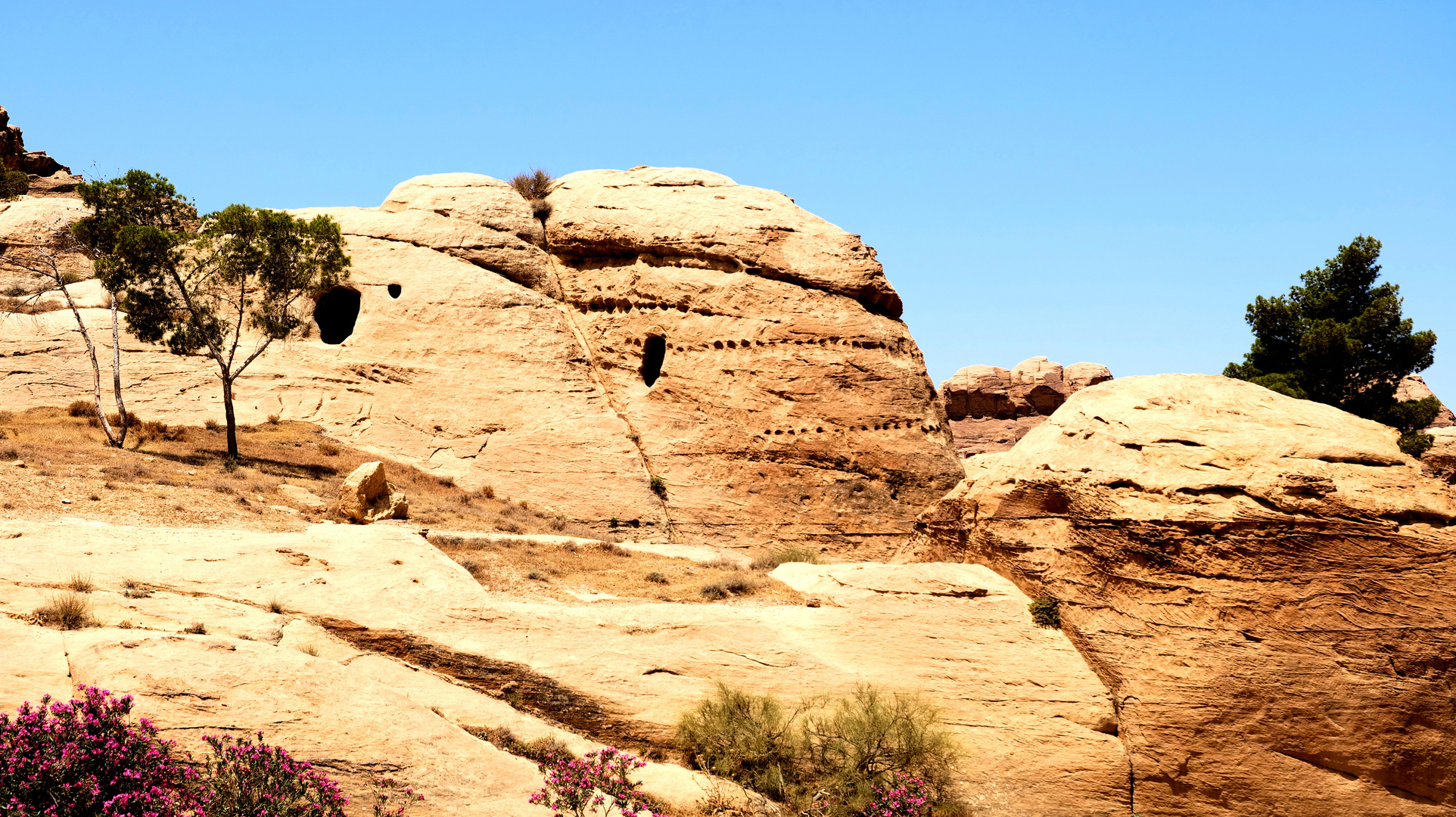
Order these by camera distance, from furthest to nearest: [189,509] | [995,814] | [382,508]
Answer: [382,508]
[189,509]
[995,814]

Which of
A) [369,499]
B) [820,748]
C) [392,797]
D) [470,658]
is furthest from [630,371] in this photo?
[392,797]

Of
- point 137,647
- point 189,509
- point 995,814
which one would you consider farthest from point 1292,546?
point 189,509

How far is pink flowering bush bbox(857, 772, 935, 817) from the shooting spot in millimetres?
11578

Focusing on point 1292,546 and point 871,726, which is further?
point 1292,546

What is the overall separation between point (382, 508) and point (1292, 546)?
15.6m

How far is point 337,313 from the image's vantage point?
102 feet

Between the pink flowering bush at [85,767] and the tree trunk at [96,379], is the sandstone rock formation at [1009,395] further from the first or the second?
the pink flowering bush at [85,767]

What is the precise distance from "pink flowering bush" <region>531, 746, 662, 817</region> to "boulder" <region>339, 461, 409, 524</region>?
10446 millimetres

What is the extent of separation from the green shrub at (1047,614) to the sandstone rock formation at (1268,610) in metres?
0.15

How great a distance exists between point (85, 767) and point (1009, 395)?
55.0 metres

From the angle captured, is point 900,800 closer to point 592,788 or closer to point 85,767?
point 592,788

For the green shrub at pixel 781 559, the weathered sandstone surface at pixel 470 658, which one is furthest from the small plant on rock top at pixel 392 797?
the green shrub at pixel 781 559

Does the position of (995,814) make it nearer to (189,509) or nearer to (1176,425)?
(1176,425)

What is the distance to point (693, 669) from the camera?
13.3 meters
